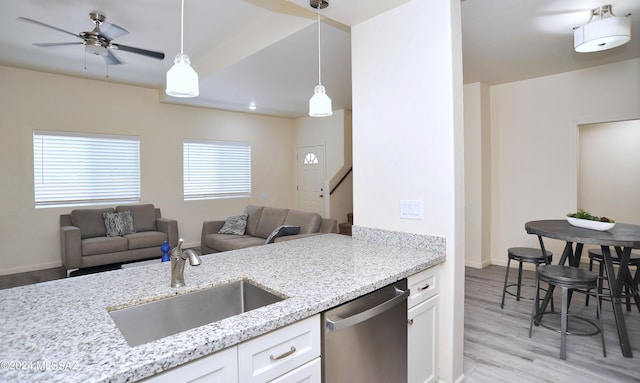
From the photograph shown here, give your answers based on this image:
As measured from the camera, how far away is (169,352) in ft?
2.89

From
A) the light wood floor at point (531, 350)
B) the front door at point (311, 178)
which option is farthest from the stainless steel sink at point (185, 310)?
the front door at point (311, 178)

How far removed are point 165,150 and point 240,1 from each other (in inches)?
150

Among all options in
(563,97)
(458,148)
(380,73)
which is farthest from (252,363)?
(563,97)

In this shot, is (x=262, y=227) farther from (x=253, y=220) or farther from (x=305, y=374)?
(x=305, y=374)

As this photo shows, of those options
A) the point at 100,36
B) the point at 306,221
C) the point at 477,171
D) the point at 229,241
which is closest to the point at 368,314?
the point at 306,221

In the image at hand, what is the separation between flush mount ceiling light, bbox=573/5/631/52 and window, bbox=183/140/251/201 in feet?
19.2

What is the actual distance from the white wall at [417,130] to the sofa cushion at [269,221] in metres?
2.68

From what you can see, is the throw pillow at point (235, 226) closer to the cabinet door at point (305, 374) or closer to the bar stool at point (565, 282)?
the bar stool at point (565, 282)

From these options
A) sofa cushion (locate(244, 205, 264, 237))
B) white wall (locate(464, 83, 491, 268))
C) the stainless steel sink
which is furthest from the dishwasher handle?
sofa cushion (locate(244, 205, 264, 237))

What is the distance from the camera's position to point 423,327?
1837mm

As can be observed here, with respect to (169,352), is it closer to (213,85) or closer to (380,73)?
(380,73)

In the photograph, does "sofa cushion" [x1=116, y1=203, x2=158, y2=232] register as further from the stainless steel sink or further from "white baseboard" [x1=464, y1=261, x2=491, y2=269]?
"white baseboard" [x1=464, y1=261, x2=491, y2=269]

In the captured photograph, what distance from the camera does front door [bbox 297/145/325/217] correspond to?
725cm

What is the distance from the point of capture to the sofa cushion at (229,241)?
4555mm
